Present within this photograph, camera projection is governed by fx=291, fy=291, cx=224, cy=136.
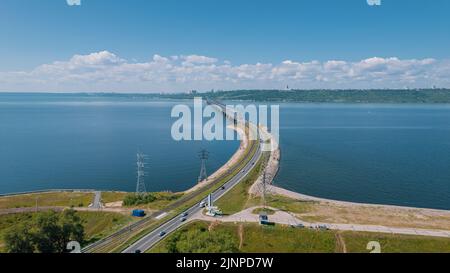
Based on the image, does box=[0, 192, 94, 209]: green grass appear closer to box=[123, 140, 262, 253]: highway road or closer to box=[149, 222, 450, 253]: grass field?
box=[123, 140, 262, 253]: highway road

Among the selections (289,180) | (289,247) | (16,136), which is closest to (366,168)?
(289,180)

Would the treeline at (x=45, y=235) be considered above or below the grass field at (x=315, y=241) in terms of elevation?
above

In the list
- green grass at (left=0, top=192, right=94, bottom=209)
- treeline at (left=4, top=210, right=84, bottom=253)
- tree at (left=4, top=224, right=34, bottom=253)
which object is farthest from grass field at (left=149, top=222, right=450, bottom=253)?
green grass at (left=0, top=192, right=94, bottom=209)

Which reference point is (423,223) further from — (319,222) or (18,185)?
(18,185)

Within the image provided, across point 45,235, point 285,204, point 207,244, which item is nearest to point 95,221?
point 45,235

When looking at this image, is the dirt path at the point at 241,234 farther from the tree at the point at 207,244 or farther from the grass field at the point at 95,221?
the grass field at the point at 95,221

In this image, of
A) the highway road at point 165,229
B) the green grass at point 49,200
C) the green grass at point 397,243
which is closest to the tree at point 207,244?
the highway road at point 165,229

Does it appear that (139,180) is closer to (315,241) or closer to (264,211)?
(264,211)
